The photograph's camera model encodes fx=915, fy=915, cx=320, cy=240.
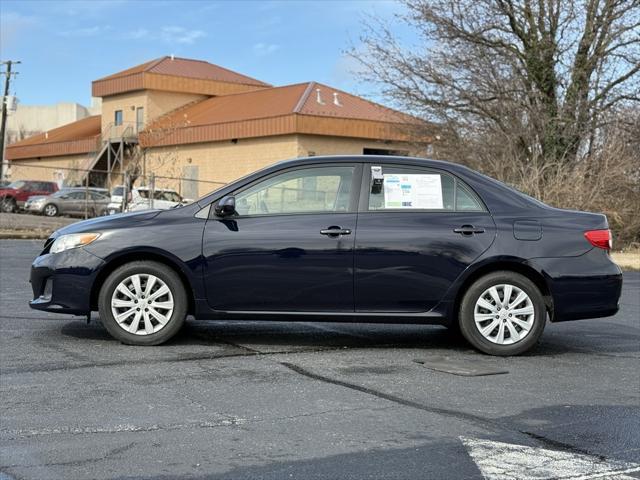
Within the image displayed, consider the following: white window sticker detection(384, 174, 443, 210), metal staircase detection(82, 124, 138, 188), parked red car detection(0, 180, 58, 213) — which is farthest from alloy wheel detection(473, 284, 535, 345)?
metal staircase detection(82, 124, 138, 188)

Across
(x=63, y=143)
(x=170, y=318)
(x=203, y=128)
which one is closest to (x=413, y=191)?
(x=170, y=318)

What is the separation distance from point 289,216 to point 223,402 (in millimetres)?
2421

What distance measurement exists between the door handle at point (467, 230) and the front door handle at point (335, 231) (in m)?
0.94

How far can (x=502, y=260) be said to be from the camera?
784cm

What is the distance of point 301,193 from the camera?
8.03m

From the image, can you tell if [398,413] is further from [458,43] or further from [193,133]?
[193,133]

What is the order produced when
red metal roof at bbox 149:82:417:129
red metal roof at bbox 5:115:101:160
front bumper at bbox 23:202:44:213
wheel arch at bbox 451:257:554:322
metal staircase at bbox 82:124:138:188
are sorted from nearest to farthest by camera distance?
wheel arch at bbox 451:257:554:322 < front bumper at bbox 23:202:44:213 < red metal roof at bbox 149:82:417:129 < metal staircase at bbox 82:124:138:188 < red metal roof at bbox 5:115:101:160

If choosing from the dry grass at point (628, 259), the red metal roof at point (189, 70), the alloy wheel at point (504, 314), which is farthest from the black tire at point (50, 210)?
the alloy wheel at point (504, 314)

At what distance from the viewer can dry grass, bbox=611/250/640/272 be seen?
19.4 m

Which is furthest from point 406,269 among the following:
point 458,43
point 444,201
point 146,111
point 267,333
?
point 146,111

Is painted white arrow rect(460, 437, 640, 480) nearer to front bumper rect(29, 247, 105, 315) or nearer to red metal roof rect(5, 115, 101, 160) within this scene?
front bumper rect(29, 247, 105, 315)

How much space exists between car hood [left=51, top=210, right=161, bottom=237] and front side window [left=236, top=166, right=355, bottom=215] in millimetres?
810

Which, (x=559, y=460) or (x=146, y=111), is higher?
(x=146, y=111)

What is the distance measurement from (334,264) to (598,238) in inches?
92.1
